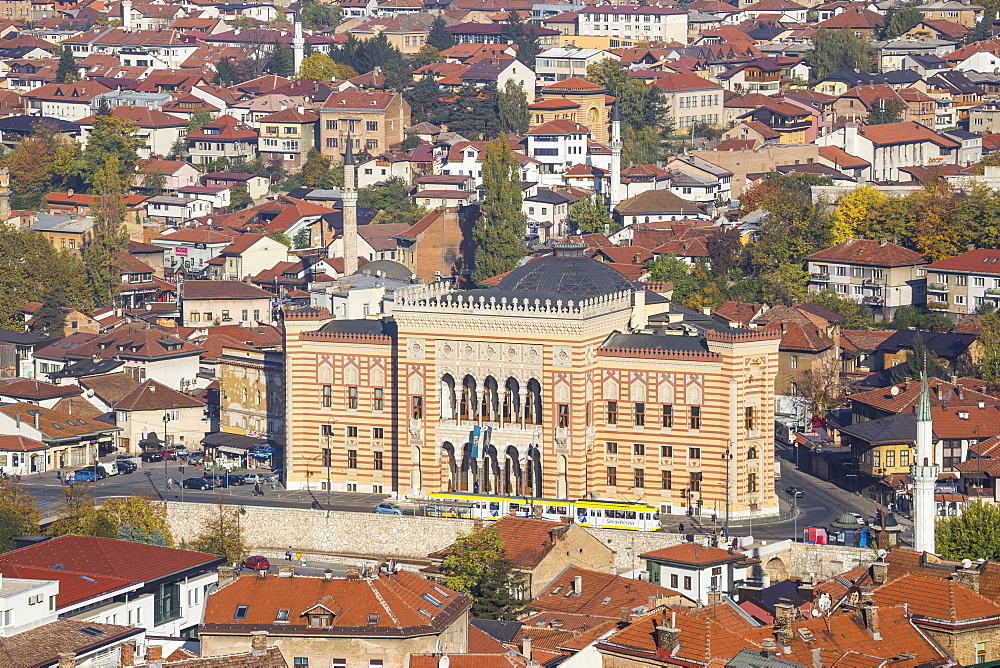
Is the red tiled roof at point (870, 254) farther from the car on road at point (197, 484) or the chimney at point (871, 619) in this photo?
the chimney at point (871, 619)

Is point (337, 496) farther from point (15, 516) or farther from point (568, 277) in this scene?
point (15, 516)

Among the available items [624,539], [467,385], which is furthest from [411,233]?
[624,539]

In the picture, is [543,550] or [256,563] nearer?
[543,550]

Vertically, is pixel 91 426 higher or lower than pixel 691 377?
lower

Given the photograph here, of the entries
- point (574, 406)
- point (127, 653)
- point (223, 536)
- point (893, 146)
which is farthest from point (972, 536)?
point (893, 146)

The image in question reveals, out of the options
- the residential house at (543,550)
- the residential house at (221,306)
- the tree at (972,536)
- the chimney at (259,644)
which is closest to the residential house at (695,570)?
the residential house at (543,550)

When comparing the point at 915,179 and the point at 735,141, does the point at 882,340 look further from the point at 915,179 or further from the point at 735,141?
the point at 735,141
